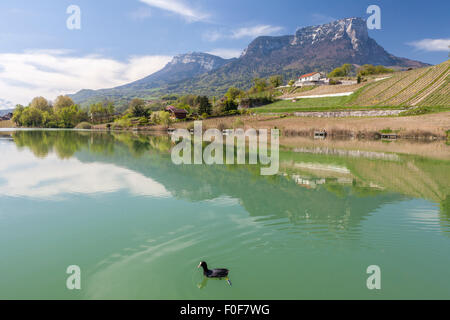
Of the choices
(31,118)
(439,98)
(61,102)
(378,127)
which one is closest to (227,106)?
(378,127)

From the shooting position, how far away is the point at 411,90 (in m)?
71.1

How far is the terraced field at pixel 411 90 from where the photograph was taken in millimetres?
62344

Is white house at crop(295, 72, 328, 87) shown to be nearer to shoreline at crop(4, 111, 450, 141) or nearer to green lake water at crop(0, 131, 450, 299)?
shoreline at crop(4, 111, 450, 141)

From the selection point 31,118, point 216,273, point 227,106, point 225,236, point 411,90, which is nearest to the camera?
point 216,273

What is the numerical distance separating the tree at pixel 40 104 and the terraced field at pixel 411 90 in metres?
132

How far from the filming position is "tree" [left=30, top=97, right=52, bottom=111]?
126750 millimetres

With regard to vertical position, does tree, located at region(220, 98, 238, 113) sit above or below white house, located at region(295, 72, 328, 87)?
below

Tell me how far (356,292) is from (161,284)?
379cm

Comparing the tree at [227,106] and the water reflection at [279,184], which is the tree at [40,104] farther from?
the water reflection at [279,184]

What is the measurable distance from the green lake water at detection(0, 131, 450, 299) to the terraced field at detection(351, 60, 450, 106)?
5999 cm

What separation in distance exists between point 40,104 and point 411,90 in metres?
147

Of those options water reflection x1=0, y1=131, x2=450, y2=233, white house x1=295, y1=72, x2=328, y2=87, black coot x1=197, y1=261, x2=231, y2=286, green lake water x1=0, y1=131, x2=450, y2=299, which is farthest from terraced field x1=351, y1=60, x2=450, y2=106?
black coot x1=197, y1=261, x2=231, y2=286

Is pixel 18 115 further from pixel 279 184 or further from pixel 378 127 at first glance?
pixel 279 184
